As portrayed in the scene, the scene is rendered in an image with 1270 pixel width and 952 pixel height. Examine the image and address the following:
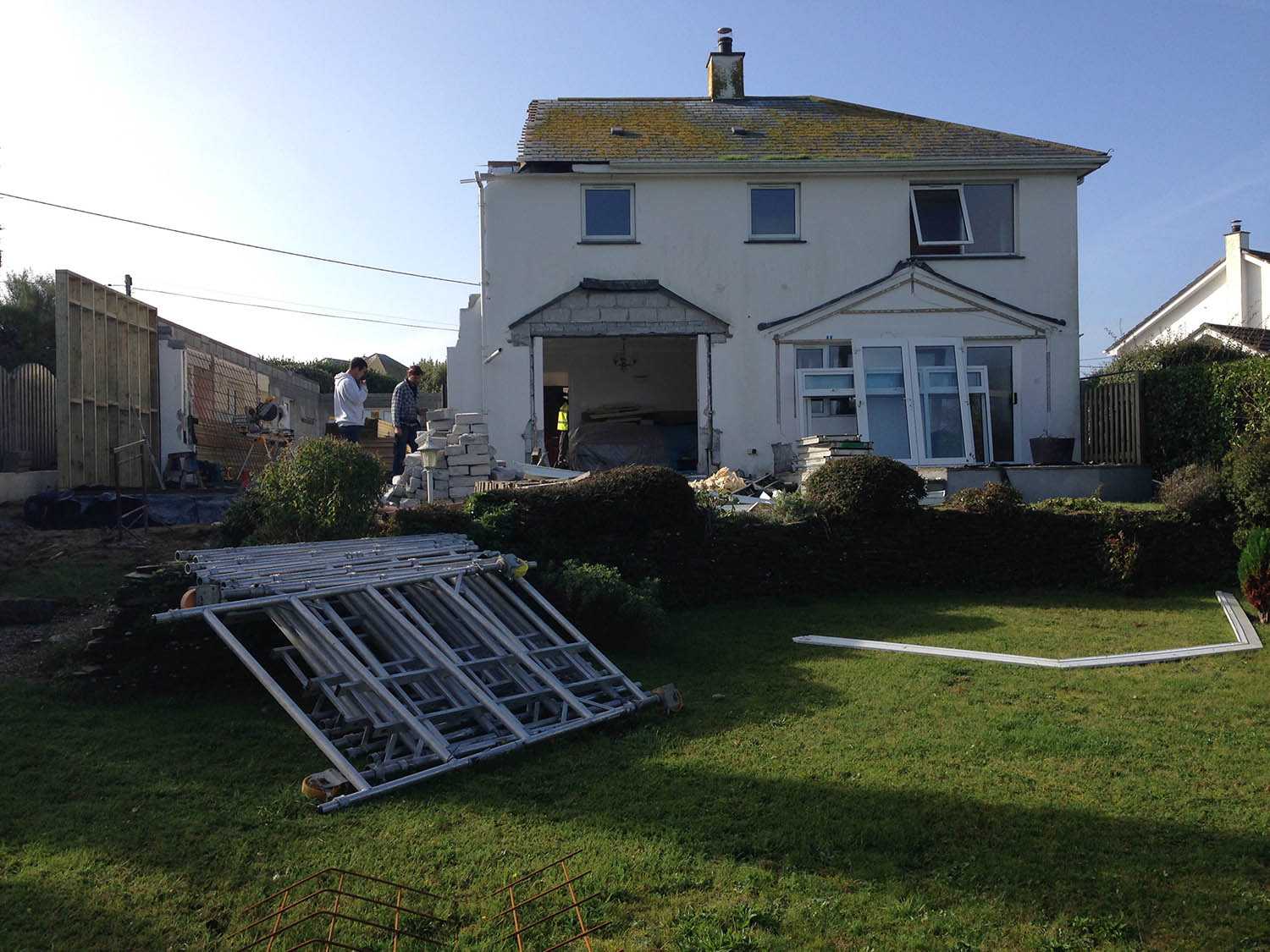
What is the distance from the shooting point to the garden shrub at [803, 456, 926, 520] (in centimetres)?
1073

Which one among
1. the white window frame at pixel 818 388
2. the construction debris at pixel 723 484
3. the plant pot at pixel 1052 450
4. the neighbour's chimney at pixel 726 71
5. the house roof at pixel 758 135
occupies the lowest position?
the construction debris at pixel 723 484

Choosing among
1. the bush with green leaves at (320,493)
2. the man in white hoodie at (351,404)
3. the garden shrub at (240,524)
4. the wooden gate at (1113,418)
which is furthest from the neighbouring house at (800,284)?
the bush with green leaves at (320,493)

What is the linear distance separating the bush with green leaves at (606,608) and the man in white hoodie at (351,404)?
5.32 meters

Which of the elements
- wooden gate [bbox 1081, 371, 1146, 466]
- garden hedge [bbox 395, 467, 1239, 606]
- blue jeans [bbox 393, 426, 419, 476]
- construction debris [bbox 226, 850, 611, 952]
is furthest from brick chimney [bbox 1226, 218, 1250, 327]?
construction debris [bbox 226, 850, 611, 952]

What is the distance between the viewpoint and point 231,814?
4.78m

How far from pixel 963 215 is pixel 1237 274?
18.6 meters

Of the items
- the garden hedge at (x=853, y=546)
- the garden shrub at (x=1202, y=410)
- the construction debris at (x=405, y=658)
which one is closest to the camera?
the construction debris at (x=405, y=658)

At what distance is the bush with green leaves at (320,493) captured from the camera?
367 inches

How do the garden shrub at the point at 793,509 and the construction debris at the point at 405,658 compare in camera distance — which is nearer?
the construction debris at the point at 405,658

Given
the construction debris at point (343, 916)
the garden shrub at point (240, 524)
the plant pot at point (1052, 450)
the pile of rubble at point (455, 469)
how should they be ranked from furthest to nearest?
1. the plant pot at point (1052, 450)
2. the pile of rubble at point (455, 469)
3. the garden shrub at point (240, 524)
4. the construction debris at point (343, 916)

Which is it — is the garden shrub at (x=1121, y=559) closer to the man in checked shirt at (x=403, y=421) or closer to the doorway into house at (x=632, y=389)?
the man in checked shirt at (x=403, y=421)

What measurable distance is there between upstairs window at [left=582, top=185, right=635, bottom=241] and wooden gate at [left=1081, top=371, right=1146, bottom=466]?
7.90 m

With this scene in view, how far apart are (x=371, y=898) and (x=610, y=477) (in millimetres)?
6739

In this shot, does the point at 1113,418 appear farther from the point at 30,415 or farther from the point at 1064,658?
the point at 30,415
